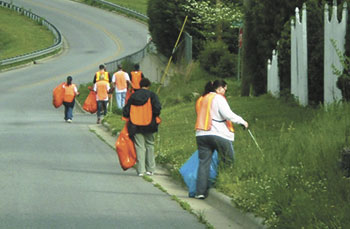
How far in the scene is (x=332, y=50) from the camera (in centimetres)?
1836

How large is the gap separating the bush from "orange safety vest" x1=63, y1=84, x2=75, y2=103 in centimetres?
731

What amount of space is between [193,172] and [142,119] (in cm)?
298

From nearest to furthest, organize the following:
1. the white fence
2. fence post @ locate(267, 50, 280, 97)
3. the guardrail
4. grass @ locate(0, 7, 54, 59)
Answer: the white fence → fence post @ locate(267, 50, 280, 97) → the guardrail → grass @ locate(0, 7, 54, 59)

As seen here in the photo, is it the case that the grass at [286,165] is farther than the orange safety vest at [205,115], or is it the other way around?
the orange safety vest at [205,115]

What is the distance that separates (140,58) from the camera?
48406 mm

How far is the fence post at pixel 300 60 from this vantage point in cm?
2047

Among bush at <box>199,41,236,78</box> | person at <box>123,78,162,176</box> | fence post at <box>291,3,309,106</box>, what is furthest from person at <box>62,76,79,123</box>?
Answer: person at <box>123,78,162,176</box>

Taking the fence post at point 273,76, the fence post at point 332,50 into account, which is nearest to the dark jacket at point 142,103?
the fence post at point 332,50

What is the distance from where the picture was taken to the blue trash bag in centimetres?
1337

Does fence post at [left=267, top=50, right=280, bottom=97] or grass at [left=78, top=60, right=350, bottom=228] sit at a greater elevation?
grass at [left=78, top=60, right=350, bottom=228]

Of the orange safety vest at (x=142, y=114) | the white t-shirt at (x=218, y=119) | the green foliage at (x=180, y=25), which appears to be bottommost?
the green foliage at (x=180, y=25)

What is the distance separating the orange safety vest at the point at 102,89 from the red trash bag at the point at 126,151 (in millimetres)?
14135

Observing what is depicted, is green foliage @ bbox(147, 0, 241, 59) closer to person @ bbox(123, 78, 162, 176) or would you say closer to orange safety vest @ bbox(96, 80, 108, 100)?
orange safety vest @ bbox(96, 80, 108, 100)

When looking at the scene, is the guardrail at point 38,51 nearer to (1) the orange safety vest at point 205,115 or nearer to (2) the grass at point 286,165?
(2) the grass at point 286,165
